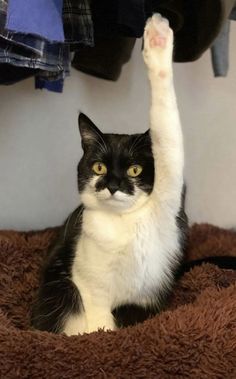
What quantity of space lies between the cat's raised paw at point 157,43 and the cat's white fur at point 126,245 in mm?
125

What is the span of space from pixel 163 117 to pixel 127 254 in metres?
0.30

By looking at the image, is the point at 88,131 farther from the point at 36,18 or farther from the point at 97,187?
the point at 36,18

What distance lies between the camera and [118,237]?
103cm

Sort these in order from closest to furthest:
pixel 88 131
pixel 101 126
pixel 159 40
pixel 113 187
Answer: pixel 159 40 → pixel 113 187 → pixel 88 131 → pixel 101 126

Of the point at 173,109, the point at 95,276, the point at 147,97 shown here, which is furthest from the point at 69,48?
the point at 147,97

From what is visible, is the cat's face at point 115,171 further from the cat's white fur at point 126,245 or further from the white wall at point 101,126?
the white wall at point 101,126

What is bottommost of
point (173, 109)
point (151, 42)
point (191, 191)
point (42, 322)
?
point (42, 322)

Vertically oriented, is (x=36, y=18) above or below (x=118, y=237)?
above

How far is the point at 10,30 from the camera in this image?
2.25 feet

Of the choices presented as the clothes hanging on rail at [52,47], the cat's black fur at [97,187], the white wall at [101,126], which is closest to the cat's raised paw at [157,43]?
the clothes hanging on rail at [52,47]

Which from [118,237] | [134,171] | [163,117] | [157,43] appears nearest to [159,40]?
[157,43]

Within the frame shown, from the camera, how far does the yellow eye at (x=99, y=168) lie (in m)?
1.04

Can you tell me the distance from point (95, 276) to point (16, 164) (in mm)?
643

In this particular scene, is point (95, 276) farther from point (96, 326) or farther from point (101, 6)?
point (101, 6)
